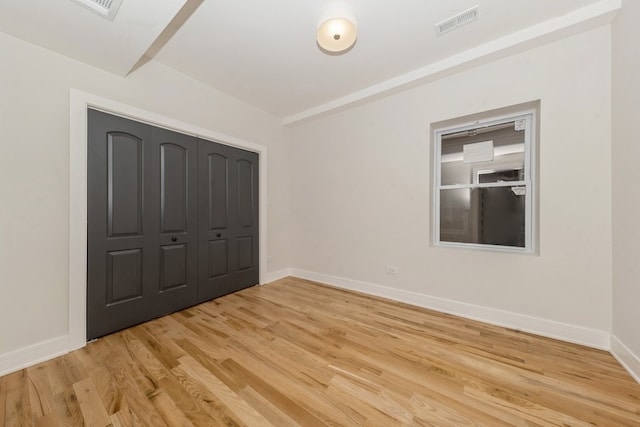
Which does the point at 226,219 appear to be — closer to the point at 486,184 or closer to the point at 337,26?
the point at 337,26

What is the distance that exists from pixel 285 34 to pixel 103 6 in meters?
1.34

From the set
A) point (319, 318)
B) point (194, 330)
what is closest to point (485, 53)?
point (319, 318)

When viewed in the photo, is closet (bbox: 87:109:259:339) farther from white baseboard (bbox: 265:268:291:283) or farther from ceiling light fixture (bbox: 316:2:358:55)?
ceiling light fixture (bbox: 316:2:358:55)

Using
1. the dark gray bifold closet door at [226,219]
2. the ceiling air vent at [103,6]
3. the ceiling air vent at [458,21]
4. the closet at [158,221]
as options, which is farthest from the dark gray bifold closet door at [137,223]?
the ceiling air vent at [458,21]

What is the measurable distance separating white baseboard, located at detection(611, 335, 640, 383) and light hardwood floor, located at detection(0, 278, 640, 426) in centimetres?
7

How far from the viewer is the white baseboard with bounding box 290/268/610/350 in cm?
205

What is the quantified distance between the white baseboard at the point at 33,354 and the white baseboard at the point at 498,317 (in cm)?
302

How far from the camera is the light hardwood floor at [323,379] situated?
1.37m

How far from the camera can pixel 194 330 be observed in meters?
2.33

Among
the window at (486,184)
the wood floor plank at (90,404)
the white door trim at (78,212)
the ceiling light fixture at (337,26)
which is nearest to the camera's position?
the wood floor plank at (90,404)

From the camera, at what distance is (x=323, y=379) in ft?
5.44

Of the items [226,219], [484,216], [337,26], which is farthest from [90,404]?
[484,216]

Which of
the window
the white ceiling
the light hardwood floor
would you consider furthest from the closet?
the window

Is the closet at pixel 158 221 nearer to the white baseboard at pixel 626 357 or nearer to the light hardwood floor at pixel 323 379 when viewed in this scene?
the light hardwood floor at pixel 323 379
